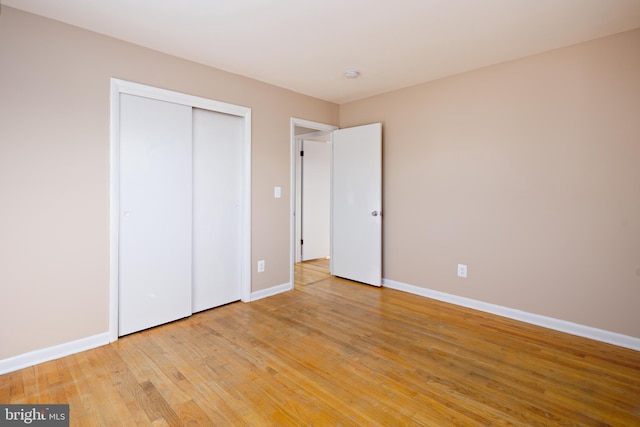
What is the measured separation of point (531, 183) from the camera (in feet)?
9.46

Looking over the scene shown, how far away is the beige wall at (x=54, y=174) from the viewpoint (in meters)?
2.11

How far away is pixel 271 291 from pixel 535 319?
263 centimetres

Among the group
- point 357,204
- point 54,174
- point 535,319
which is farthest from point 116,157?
point 535,319

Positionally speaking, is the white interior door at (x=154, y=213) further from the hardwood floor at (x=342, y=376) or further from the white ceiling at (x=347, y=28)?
the white ceiling at (x=347, y=28)

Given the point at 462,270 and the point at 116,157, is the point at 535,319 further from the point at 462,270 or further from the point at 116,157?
the point at 116,157

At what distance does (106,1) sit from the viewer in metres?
2.04

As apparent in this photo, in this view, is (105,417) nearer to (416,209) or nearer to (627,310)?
(416,209)

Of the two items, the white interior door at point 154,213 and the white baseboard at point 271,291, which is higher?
the white interior door at point 154,213

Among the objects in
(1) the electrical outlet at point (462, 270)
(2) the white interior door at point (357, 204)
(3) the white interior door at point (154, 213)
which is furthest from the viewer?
(2) the white interior door at point (357, 204)

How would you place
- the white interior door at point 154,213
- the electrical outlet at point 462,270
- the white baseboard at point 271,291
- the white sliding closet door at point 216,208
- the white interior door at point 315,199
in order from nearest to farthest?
the white interior door at point 154,213
the white sliding closet door at point 216,208
the electrical outlet at point 462,270
the white baseboard at point 271,291
the white interior door at point 315,199

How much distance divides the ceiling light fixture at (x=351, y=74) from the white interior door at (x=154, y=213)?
1.60m

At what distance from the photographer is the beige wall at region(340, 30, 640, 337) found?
2.49 m

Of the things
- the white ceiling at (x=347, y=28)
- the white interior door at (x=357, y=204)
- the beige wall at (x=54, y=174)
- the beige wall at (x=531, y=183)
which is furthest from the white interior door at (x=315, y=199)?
the beige wall at (x=54, y=174)

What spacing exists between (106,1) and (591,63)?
3597 millimetres
